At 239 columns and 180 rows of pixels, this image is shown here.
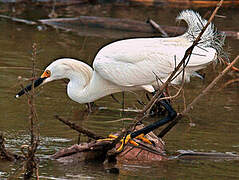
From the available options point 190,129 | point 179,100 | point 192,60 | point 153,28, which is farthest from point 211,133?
point 153,28

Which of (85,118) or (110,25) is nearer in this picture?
(85,118)

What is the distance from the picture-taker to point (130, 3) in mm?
19969

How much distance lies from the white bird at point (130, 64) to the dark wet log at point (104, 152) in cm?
83

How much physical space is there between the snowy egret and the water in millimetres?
598

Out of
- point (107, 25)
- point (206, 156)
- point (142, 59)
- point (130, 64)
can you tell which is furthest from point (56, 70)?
point (107, 25)

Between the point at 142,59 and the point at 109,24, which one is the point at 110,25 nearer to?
the point at 109,24

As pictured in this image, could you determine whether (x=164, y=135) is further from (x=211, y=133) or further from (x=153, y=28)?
(x=153, y=28)

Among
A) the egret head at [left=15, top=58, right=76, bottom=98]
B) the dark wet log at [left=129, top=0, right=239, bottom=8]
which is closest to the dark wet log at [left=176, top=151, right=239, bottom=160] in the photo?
the egret head at [left=15, top=58, right=76, bottom=98]

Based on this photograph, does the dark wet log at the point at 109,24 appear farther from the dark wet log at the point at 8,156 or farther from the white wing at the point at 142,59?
the dark wet log at the point at 8,156

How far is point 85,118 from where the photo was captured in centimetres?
880

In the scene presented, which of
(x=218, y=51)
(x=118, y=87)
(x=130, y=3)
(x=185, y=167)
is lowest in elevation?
(x=185, y=167)

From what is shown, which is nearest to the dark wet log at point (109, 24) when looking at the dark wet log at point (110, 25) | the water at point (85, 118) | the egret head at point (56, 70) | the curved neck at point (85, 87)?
the dark wet log at point (110, 25)

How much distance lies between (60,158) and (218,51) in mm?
2325

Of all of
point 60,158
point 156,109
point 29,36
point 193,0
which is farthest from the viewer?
point 193,0
